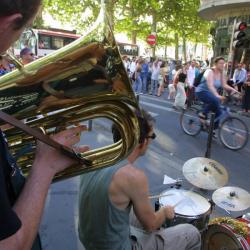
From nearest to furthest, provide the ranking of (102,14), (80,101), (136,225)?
(80,101) < (102,14) < (136,225)

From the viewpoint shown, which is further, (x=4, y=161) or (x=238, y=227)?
(x=238, y=227)

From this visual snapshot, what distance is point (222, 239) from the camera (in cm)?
245

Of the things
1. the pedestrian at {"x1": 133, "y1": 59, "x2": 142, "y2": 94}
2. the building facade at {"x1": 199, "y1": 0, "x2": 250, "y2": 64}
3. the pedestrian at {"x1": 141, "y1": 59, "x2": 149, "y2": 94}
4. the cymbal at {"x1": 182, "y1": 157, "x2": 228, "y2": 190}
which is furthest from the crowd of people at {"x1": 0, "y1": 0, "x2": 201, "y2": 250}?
the building facade at {"x1": 199, "y1": 0, "x2": 250, "y2": 64}

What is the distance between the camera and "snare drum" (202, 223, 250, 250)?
7.66ft

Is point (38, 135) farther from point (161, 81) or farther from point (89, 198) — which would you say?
point (161, 81)

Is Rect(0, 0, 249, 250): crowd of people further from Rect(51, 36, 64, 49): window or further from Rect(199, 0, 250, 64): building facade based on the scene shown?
Rect(51, 36, 64, 49): window

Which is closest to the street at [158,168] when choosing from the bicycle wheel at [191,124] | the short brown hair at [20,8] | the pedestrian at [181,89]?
the bicycle wheel at [191,124]

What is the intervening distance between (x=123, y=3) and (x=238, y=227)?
28039mm

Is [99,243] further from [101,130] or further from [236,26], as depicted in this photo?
[236,26]

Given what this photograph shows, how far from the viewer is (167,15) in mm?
29109

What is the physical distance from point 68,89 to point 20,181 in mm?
429

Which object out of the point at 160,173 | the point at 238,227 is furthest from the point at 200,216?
the point at 160,173

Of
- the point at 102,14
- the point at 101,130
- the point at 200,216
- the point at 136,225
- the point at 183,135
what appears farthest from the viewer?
the point at 183,135

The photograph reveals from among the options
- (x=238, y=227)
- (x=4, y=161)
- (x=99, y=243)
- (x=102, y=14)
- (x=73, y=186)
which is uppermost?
(x=102, y=14)
